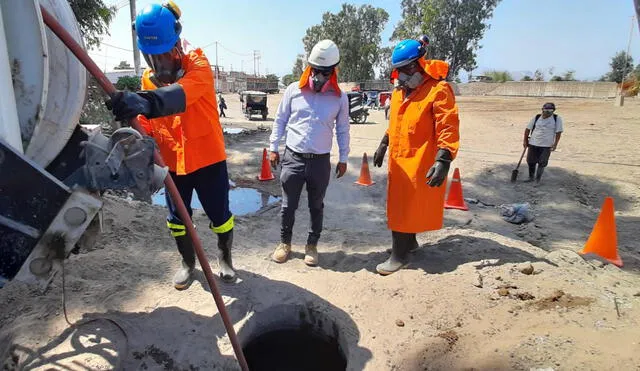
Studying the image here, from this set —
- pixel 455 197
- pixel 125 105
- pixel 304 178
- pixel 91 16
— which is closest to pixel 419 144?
Result: pixel 304 178

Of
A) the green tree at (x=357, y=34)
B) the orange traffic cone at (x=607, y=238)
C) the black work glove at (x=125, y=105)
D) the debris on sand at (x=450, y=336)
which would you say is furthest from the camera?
the green tree at (x=357, y=34)

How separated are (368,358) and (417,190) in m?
1.34

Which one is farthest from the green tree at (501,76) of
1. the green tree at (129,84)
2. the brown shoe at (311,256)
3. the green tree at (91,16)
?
the brown shoe at (311,256)

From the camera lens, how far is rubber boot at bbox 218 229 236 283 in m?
3.20

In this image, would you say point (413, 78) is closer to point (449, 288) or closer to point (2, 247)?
point (449, 288)

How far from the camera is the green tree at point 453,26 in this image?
130ft

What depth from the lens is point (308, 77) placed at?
3459mm

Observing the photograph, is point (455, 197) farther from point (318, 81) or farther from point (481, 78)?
point (481, 78)

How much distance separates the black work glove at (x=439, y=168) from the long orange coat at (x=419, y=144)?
51 mm

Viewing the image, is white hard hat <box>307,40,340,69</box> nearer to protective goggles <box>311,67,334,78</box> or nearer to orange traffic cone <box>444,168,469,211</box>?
protective goggles <box>311,67,334,78</box>

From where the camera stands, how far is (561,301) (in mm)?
2754

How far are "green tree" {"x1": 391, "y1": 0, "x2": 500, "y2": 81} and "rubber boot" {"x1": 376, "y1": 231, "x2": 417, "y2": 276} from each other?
38364 mm

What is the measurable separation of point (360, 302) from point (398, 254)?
2.07ft

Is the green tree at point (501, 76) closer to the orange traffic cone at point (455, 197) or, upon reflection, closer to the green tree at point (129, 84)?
the green tree at point (129, 84)
